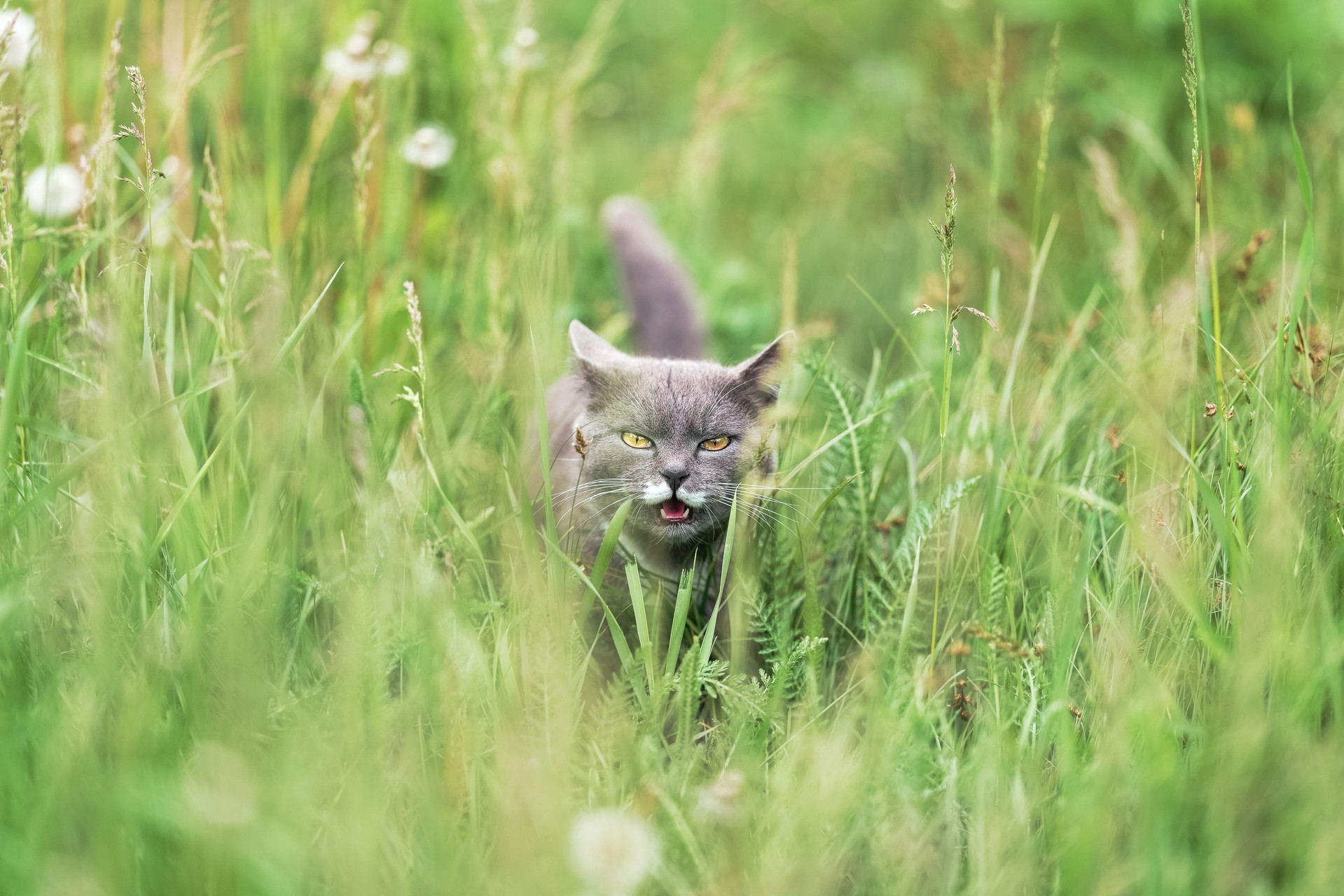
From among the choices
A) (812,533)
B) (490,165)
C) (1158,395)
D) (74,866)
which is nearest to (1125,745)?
(1158,395)

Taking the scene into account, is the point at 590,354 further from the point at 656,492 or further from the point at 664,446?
the point at 656,492

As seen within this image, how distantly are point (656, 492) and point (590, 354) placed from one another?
1.48 ft

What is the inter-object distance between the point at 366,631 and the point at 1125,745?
100cm

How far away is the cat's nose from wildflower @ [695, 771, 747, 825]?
26.9 inches

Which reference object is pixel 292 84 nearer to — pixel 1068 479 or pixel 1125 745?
pixel 1068 479

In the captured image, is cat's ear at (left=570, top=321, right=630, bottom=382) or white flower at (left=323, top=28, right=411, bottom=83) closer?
cat's ear at (left=570, top=321, right=630, bottom=382)

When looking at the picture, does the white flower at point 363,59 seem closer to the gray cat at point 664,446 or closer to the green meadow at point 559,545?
the green meadow at point 559,545

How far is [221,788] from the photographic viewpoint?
1.04 m

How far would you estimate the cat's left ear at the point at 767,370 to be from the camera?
196cm

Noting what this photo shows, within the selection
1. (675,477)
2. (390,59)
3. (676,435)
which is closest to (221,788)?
(675,477)

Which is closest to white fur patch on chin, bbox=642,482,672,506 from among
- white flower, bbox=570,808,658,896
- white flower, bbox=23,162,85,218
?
white flower, bbox=570,808,658,896

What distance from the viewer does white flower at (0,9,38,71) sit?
179cm

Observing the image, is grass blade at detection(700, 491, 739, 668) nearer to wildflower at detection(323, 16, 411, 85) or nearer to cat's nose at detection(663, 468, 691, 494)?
cat's nose at detection(663, 468, 691, 494)

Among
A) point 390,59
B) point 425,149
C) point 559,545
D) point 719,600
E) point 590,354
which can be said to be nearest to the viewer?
point 719,600
